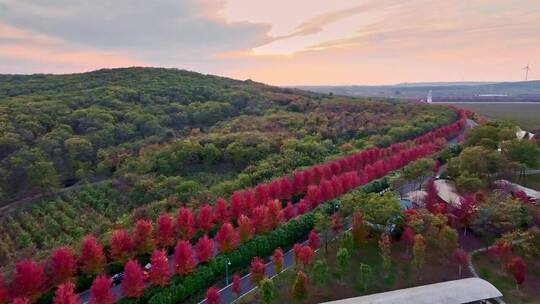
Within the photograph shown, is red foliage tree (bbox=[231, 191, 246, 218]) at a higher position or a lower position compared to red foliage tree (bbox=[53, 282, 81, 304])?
higher

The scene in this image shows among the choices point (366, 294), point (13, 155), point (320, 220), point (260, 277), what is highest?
point (13, 155)

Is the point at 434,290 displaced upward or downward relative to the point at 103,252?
downward

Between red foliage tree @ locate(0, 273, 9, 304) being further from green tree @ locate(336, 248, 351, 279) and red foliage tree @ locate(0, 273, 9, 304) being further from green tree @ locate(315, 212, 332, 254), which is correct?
green tree @ locate(315, 212, 332, 254)

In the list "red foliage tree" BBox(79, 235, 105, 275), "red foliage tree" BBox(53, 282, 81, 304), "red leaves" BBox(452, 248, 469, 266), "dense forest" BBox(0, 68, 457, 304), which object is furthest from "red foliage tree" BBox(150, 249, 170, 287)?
"red leaves" BBox(452, 248, 469, 266)

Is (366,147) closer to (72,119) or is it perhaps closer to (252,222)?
(252,222)

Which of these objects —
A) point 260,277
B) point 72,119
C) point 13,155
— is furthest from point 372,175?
point 72,119

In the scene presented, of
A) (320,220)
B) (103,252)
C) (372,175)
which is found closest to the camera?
(103,252)

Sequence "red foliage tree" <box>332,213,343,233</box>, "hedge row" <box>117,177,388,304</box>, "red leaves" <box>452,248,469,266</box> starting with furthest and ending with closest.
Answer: "red foliage tree" <box>332,213,343,233</box>
"red leaves" <box>452,248,469,266</box>
"hedge row" <box>117,177,388,304</box>
